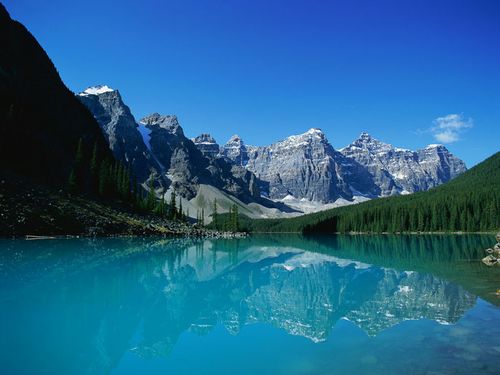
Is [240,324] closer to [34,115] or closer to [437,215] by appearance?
[34,115]

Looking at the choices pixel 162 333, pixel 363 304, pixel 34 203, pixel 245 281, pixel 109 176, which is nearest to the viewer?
pixel 162 333

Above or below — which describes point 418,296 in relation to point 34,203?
below

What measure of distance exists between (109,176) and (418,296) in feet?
348

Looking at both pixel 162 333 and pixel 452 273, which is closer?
pixel 162 333

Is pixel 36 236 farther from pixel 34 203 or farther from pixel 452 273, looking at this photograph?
pixel 452 273

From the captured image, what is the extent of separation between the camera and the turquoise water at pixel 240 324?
1230cm

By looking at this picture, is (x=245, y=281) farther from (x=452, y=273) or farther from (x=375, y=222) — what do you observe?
(x=375, y=222)

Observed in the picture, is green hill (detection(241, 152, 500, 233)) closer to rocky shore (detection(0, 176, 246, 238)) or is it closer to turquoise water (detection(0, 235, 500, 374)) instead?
rocky shore (detection(0, 176, 246, 238))

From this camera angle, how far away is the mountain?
91.7 metres

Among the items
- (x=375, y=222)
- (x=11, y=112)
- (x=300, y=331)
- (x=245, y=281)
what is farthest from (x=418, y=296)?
(x=375, y=222)

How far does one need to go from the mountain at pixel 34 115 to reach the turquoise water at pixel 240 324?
68429 mm

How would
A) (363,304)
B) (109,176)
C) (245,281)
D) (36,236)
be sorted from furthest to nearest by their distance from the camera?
(109,176) → (36,236) → (245,281) → (363,304)

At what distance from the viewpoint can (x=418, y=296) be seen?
24609mm

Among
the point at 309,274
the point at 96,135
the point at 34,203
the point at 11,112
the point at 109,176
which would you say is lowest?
the point at 309,274
